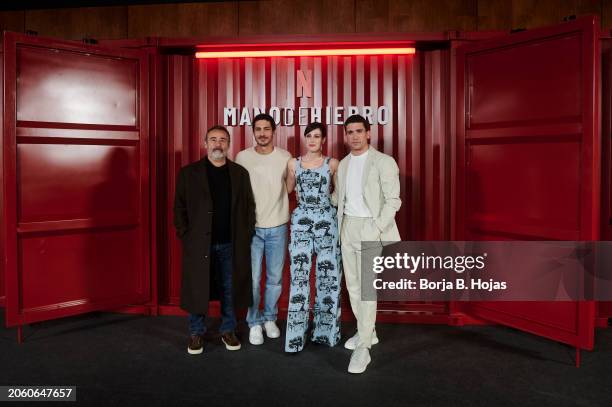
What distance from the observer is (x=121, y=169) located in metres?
4.16

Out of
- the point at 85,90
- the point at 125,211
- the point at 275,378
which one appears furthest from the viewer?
the point at 125,211

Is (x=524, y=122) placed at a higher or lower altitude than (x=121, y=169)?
higher

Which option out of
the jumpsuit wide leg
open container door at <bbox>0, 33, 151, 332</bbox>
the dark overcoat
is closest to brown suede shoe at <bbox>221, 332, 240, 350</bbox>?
the dark overcoat

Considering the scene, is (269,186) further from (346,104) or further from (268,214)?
(346,104)

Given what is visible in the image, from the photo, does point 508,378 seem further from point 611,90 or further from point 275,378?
point 611,90

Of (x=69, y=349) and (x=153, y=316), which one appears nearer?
(x=69, y=349)

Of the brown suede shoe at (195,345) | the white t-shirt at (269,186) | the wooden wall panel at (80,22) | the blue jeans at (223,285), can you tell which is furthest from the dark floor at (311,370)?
the wooden wall panel at (80,22)

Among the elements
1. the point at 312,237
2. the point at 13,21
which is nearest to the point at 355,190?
the point at 312,237

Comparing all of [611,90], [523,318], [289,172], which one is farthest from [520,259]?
[289,172]

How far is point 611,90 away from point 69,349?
5331 mm

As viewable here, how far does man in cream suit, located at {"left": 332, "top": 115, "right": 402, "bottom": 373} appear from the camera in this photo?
3.13 metres

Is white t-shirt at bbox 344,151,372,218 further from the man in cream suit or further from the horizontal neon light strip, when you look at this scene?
the horizontal neon light strip

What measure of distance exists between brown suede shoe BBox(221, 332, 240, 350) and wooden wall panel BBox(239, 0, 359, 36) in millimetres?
3167
